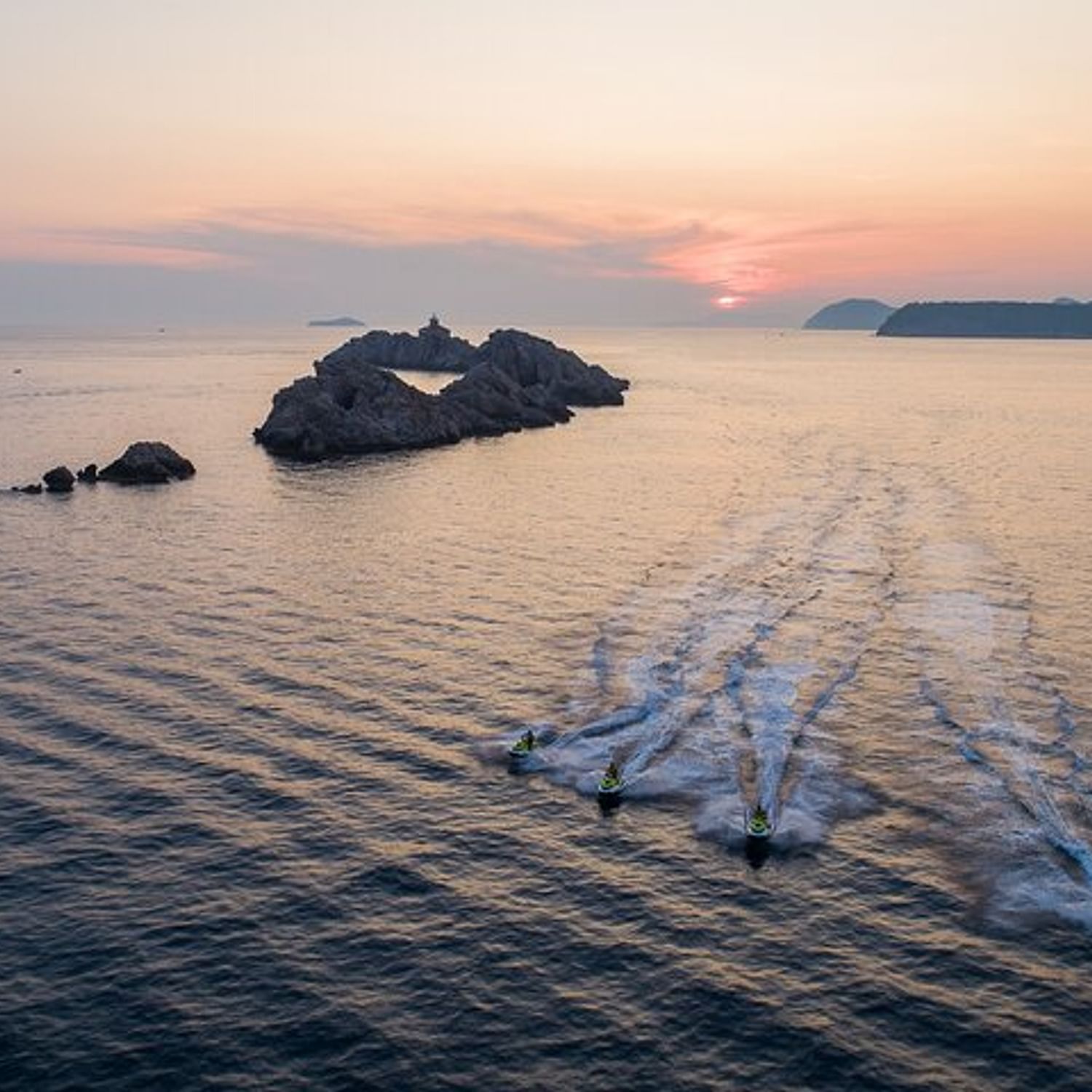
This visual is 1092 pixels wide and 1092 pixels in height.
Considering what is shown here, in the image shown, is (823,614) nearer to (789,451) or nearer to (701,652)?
(701,652)

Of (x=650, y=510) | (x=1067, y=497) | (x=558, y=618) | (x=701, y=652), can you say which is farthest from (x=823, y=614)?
(x=1067, y=497)

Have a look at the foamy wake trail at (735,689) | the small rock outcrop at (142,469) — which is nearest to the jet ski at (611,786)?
the foamy wake trail at (735,689)

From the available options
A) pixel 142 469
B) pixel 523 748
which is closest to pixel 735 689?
pixel 523 748

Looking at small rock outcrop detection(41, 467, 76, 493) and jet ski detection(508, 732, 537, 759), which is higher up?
small rock outcrop detection(41, 467, 76, 493)

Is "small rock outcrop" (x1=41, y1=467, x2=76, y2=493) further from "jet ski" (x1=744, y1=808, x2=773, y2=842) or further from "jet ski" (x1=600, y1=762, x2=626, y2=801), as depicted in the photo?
"jet ski" (x1=744, y1=808, x2=773, y2=842)

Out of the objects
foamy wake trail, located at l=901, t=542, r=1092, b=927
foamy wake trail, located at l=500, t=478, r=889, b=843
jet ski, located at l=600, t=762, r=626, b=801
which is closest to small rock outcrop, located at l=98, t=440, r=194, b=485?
foamy wake trail, located at l=500, t=478, r=889, b=843

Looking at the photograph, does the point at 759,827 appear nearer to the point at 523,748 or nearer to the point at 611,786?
the point at 611,786
